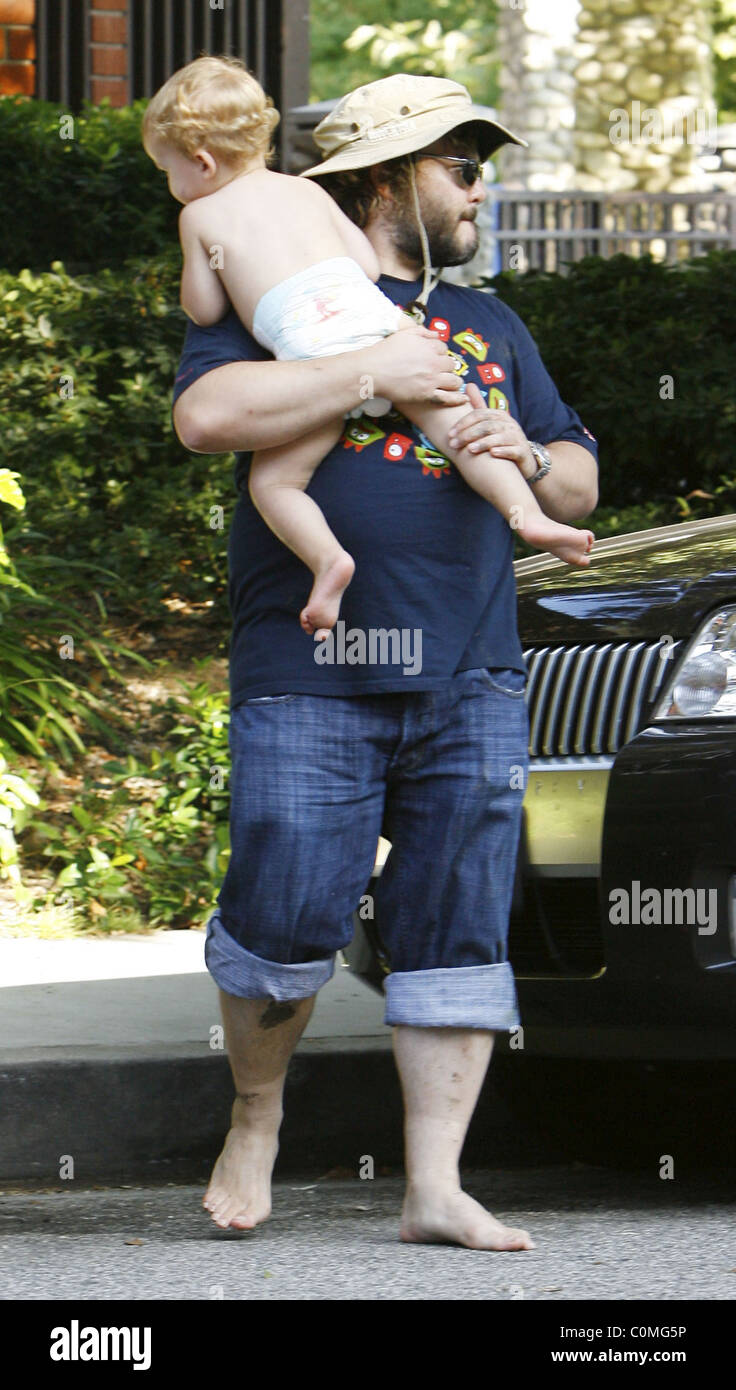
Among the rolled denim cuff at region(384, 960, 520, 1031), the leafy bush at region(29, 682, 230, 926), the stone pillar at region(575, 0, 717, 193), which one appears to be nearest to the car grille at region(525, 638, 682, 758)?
the rolled denim cuff at region(384, 960, 520, 1031)

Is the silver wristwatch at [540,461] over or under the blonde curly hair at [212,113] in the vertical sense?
under

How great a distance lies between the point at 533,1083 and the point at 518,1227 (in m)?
0.67

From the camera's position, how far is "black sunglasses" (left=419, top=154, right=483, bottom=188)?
3.40m

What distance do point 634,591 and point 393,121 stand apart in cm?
99

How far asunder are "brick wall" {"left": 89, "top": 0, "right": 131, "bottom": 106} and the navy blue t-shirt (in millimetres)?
7104

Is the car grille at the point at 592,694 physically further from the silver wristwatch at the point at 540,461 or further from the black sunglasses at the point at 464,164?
the black sunglasses at the point at 464,164

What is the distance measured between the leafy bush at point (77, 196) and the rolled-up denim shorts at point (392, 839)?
5.36 meters

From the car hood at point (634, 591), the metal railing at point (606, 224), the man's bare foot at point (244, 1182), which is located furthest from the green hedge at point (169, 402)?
the metal railing at point (606, 224)

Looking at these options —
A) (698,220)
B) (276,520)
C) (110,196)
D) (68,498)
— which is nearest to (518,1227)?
(276,520)

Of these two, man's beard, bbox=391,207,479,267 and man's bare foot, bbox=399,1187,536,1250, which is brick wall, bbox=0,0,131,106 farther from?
man's bare foot, bbox=399,1187,536,1250

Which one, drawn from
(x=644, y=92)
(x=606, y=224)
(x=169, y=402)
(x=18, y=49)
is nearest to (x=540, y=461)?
(x=169, y=402)

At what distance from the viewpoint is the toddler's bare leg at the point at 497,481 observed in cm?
323

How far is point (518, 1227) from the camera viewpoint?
373 cm

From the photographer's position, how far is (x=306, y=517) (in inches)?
126
